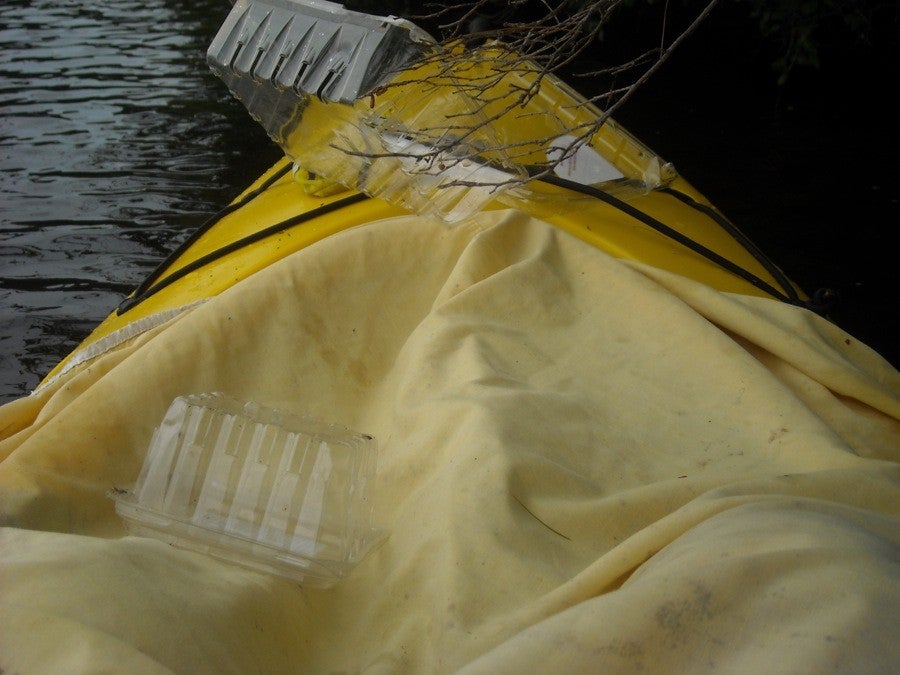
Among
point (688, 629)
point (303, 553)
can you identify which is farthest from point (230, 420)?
point (688, 629)

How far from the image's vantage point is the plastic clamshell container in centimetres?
153

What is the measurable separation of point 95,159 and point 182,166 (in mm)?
442

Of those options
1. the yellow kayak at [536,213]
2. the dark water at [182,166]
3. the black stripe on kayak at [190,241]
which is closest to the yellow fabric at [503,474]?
the yellow kayak at [536,213]

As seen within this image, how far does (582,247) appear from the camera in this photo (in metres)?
1.95

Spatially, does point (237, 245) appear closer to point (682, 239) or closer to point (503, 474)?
point (682, 239)

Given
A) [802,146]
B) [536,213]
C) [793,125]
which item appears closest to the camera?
[536,213]

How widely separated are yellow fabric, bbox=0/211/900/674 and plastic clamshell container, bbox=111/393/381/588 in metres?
0.04

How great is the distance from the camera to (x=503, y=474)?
1354 mm

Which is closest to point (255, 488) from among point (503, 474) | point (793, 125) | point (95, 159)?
point (503, 474)

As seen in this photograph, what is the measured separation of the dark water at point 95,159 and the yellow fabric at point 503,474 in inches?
59.9

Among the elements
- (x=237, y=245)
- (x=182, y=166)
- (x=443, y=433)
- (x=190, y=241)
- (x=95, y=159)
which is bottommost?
(x=95, y=159)

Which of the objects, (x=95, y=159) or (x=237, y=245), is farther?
(x=95, y=159)

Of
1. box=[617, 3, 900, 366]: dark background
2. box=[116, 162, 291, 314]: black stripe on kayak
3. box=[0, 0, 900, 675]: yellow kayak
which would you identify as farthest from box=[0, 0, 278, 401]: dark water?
box=[617, 3, 900, 366]: dark background

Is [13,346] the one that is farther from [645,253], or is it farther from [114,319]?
[645,253]
